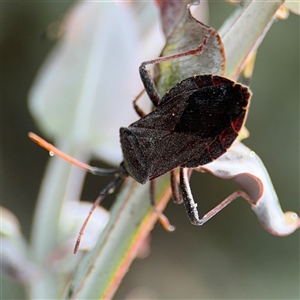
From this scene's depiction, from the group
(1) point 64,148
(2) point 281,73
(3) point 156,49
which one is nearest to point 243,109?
(3) point 156,49

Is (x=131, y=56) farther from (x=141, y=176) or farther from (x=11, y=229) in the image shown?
(x=11, y=229)

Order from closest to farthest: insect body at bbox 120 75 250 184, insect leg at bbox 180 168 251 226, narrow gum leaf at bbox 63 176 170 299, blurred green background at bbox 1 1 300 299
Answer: narrow gum leaf at bbox 63 176 170 299
insect body at bbox 120 75 250 184
insect leg at bbox 180 168 251 226
blurred green background at bbox 1 1 300 299

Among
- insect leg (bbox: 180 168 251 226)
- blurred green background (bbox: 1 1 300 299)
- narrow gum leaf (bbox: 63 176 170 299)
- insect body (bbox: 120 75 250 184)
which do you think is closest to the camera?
narrow gum leaf (bbox: 63 176 170 299)

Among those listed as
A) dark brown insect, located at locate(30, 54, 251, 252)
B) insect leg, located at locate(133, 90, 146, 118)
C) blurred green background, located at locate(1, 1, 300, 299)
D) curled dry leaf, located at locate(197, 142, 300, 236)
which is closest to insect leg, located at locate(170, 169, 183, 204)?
dark brown insect, located at locate(30, 54, 251, 252)

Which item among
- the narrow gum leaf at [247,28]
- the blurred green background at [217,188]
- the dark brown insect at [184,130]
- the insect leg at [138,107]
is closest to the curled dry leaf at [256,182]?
the dark brown insect at [184,130]

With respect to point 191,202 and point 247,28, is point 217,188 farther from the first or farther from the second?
point 247,28

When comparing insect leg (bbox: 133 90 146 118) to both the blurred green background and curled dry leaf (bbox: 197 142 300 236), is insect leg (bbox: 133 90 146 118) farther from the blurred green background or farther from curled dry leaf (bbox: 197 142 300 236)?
the blurred green background
